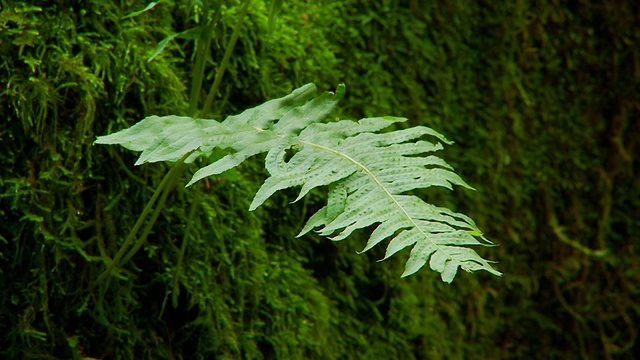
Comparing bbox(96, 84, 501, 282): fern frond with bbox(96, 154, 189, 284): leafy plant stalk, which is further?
bbox(96, 154, 189, 284): leafy plant stalk

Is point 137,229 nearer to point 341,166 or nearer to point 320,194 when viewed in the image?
point 341,166

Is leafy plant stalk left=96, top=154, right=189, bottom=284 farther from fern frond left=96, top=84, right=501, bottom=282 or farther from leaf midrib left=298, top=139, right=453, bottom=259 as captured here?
leaf midrib left=298, top=139, right=453, bottom=259

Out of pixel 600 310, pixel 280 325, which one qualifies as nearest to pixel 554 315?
pixel 600 310

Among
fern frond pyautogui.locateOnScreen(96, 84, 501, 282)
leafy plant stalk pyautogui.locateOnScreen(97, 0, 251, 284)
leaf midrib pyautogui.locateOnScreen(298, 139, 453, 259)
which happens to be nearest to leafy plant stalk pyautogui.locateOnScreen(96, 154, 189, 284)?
leafy plant stalk pyautogui.locateOnScreen(97, 0, 251, 284)

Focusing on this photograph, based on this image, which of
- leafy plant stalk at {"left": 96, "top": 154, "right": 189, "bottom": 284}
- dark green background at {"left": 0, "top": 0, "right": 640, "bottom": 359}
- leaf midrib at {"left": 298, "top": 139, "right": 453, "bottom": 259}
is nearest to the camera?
leaf midrib at {"left": 298, "top": 139, "right": 453, "bottom": 259}

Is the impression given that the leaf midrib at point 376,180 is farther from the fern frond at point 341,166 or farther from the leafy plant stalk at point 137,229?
the leafy plant stalk at point 137,229
